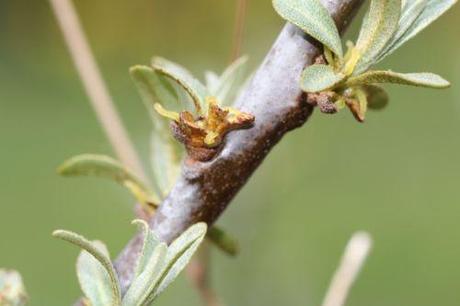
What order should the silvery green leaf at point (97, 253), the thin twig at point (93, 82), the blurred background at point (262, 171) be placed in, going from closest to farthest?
the silvery green leaf at point (97, 253) → the thin twig at point (93, 82) → the blurred background at point (262, 171)

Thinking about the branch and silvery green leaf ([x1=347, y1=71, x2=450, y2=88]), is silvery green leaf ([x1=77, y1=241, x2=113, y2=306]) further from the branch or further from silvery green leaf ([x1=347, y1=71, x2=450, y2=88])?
→ silvery green leaf ([x1=347, y1=71, x2=450, y2=88])

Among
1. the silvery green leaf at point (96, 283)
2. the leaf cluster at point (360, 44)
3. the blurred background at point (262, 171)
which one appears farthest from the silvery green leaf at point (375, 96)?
the blurred background at point (262, 171)

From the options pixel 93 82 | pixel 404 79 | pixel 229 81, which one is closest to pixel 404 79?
pixel 404 79

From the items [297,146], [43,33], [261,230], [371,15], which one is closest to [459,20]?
[297,146]

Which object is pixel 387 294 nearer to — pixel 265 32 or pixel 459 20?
pixel 265 32

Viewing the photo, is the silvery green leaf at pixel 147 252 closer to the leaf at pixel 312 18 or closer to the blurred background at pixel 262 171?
the leaf at pixel 312 18

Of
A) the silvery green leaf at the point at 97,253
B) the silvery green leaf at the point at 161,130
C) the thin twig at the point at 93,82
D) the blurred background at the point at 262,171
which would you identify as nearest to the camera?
the silvery green leaf at the point at 97,253

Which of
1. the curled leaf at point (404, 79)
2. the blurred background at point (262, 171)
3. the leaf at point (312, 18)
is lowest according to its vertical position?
the blurred background at point (262, 171)

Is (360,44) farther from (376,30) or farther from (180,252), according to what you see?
(180,252)
